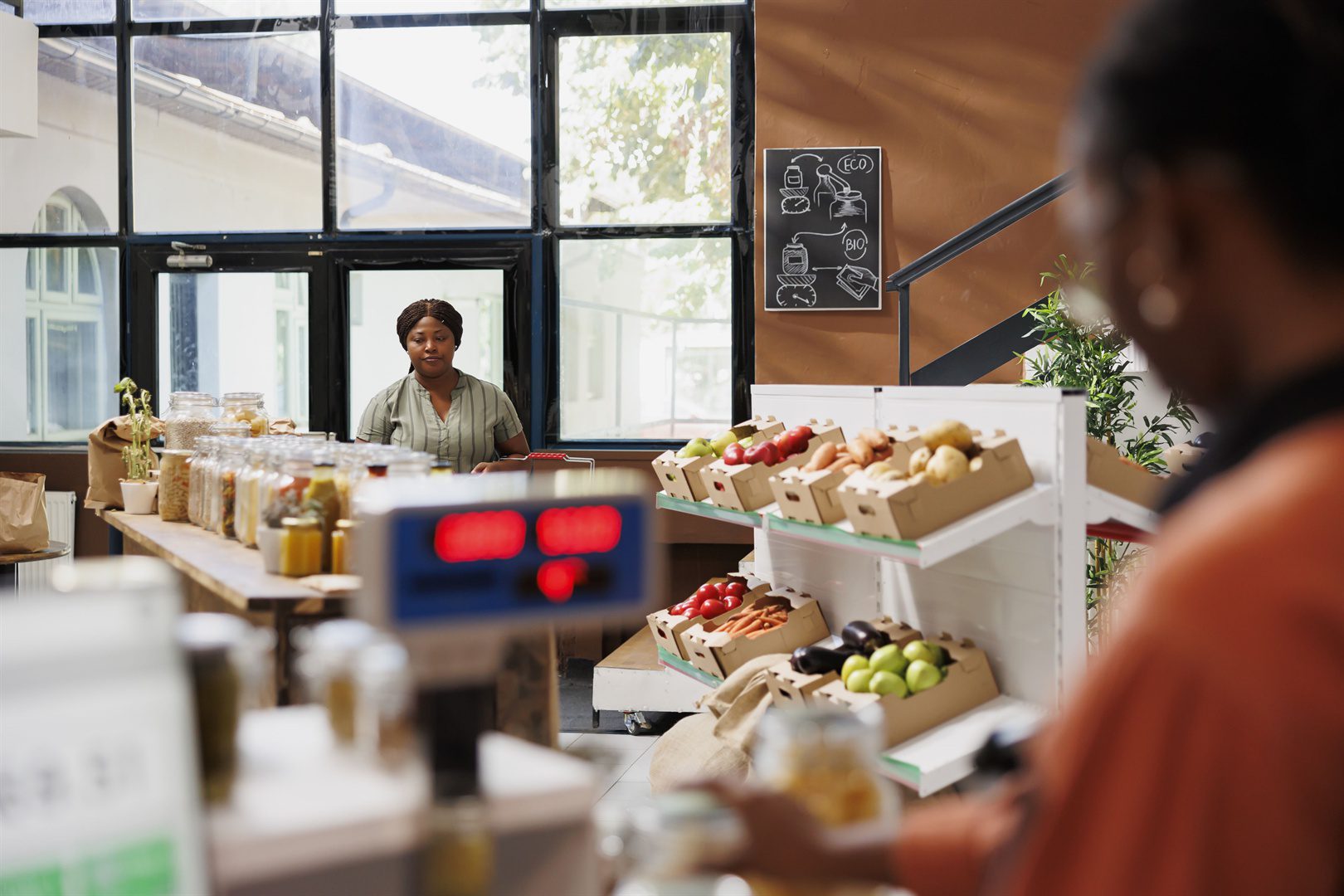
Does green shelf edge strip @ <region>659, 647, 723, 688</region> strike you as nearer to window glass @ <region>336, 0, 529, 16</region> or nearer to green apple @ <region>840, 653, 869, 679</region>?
green apple @ <region>840, 653, 869, 679</region>

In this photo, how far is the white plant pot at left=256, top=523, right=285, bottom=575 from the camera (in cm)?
238

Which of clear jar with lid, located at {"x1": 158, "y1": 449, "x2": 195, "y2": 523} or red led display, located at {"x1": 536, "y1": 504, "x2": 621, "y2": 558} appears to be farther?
clear jar with lid, located at {"x1": 158, "y1": 449, "x2": 195, "y2": 523}

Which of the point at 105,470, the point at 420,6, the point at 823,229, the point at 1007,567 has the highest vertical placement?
the point at 420,6

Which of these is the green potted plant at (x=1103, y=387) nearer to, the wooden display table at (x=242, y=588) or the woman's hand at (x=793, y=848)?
the wooden display table at (x=242, y=588)

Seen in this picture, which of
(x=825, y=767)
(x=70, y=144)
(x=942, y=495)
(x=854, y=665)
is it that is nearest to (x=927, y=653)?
(x=854, y=665)

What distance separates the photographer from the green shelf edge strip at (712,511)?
10.5 ft

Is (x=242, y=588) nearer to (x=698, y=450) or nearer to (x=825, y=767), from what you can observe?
(x=825, y=767)

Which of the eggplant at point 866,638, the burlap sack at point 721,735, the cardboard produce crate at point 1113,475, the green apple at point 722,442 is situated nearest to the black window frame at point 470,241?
the green apple at point 722,442

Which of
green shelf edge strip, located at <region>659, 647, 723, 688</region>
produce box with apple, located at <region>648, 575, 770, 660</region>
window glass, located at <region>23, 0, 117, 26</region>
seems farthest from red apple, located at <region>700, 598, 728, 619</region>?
window glass, located at <region>23, 0, 117, 26</region>

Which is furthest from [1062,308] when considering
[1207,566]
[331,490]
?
[1207,566]

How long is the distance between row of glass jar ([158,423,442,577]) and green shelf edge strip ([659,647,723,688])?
1165 millimetres

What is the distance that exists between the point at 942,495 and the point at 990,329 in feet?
11.0

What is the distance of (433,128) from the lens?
253 inches

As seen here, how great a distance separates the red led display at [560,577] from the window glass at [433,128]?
18.7 ft
